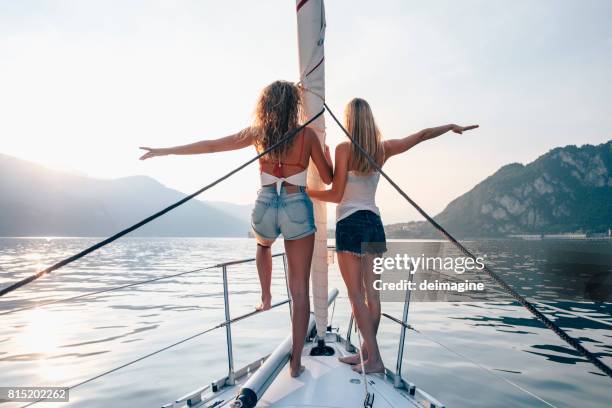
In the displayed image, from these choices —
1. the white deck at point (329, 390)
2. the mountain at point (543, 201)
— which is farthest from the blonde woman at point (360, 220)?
the mountain at point (543, 201)

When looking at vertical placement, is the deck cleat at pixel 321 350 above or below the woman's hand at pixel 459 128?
below

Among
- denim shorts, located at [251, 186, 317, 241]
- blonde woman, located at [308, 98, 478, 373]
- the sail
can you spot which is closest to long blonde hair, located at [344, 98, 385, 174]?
blonde woman, located at [308, 98, 478, 373]

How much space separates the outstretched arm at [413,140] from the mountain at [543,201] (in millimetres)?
147423

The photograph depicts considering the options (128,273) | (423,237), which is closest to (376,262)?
(128,273)

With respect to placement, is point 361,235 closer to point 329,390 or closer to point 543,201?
point 329,390

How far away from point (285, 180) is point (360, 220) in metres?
0.79

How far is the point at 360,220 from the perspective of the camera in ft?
10.3

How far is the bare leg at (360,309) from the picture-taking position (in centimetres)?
306

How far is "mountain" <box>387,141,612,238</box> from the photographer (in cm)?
15025

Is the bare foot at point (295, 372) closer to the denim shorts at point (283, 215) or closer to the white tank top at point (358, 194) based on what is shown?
the denim shorts at point (283, 215)

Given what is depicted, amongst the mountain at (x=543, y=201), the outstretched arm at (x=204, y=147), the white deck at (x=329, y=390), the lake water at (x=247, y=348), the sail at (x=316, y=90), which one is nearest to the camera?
the white deck at (x=329, y=390)

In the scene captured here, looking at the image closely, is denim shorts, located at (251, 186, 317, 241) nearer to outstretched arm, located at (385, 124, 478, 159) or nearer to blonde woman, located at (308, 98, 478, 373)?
blonde woman, located at (308, 98, 478, 373)

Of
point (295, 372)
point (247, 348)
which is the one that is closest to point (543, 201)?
point (247, 348)

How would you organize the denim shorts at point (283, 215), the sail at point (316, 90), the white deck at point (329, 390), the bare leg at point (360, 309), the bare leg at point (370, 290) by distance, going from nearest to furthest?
the white deck at point (329, 390)
the denim shorts at point (283, 215)
the bare leg at point (360, 309)
the bare leg at point (370, 290)
the sail at point (316, 90)
